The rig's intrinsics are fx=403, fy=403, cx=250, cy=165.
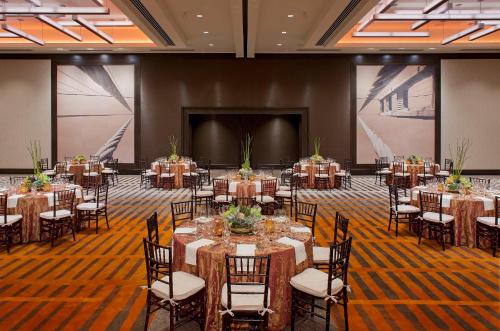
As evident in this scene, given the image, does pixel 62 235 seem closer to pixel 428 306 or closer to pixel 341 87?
pixel 428 306

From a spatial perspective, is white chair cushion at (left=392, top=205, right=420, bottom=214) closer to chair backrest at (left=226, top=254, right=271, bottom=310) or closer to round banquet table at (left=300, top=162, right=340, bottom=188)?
chair backrest at (left=226, top=254, right=271, bottom=310)

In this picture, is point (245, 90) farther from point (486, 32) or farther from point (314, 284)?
point (314, 284)

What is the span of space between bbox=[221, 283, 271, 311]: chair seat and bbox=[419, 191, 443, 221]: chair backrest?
3.83 m

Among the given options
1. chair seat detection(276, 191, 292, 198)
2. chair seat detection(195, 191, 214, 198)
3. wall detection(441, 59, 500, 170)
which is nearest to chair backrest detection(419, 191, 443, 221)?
chair seat detection(276, 191, 292, 198)

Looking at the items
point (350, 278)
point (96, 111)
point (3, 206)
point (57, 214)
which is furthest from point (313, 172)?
point (96, 111)

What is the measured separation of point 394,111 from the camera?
48.8ft

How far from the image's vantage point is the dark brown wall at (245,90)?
48.5ft

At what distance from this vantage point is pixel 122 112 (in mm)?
14852

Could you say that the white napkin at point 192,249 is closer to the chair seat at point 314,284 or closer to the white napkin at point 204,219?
the white napkin at point 204,219

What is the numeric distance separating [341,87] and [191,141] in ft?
20.1

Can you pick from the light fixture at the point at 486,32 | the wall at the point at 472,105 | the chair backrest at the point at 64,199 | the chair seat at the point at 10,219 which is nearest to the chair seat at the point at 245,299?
the chair seat at the point at 10,219

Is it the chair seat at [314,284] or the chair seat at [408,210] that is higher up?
the chair seat at [408,210]

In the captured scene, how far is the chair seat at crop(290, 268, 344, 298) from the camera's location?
3.15 meters

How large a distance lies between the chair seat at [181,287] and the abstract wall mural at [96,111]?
40.2 feet
